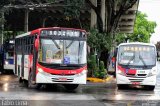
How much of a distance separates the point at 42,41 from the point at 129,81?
5.61 m

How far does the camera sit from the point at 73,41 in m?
22.5

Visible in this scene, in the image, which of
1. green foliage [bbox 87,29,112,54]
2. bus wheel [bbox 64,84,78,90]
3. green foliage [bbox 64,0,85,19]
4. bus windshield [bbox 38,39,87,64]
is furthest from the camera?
green foliage [bbox 64,0,85,19]

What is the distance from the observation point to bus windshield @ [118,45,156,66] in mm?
25578

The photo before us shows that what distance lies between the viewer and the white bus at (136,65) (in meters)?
25.1

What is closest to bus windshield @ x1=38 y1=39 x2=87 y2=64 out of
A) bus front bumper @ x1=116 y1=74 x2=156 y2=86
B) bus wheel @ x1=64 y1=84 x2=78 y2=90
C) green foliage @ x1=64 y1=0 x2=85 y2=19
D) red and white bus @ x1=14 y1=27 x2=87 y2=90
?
red and white bus @ x1=14 y1=27 x2=87 y2=90

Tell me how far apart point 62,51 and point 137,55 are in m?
5.26

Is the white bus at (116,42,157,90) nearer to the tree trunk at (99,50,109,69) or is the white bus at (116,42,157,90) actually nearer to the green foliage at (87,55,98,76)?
the green foliage at (87,55,98,76)

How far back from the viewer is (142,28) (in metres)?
118

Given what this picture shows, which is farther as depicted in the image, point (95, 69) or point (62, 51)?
point (95, 69)

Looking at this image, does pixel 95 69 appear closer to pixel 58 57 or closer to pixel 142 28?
pixel 58 57

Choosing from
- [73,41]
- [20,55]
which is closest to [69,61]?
[73,41]

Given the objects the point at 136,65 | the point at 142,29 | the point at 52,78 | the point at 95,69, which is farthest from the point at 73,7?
the point at 142,29

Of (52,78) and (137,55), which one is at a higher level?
(137,55)

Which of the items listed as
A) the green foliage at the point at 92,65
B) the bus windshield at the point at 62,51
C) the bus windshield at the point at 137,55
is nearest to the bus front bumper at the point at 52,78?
the bus windshield at the point at 62,51
